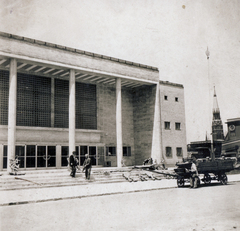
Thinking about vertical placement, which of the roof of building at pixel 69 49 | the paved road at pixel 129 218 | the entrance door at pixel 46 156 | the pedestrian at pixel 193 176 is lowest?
the paved road at pixel 129 218

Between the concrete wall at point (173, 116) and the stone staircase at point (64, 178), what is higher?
the concrete wall at point (173, 116)

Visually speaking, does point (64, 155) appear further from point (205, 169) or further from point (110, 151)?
point (205, 169)

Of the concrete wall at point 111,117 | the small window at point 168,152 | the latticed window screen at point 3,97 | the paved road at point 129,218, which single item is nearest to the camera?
the paved road at point 129,218

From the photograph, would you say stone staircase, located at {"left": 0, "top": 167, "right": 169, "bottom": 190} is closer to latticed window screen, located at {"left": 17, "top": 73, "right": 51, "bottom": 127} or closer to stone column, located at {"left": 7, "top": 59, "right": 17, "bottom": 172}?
stone column, located at {"left": 7, "top": 59, "right": 17, "bottom": 172}

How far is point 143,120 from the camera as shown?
34969 millimetres

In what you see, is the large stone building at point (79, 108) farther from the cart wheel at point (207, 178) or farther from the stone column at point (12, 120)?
the cart wheel at point (207, 178)

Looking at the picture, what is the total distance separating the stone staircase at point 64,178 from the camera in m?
18.2

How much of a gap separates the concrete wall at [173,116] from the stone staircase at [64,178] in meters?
10.7

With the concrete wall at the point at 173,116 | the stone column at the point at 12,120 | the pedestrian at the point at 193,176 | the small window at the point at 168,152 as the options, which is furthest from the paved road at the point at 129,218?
the concrete wall at the point at 173,116

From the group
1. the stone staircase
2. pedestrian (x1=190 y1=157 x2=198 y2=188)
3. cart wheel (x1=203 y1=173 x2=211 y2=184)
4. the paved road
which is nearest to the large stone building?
the stone staircase

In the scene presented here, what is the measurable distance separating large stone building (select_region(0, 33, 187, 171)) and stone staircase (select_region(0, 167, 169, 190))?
3.81 meters

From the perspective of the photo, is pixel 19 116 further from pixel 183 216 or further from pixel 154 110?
pixel 183 216

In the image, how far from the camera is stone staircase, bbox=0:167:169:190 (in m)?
18.2

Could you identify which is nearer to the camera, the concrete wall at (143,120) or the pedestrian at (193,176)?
the pedestrian at (193,176)
